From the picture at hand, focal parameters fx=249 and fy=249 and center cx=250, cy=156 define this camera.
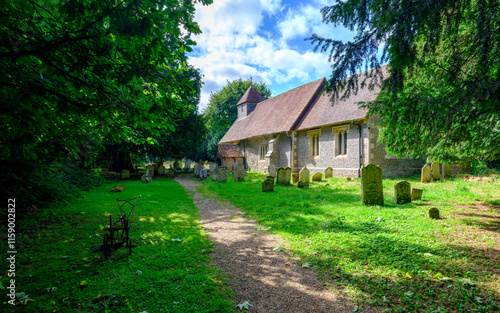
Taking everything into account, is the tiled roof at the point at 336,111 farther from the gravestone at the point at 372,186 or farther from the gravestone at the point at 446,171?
the gravestone at the point at 372,186

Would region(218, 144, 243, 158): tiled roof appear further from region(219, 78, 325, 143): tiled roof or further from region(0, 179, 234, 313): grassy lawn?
region(0, 179, 234, 313): grassy lawn

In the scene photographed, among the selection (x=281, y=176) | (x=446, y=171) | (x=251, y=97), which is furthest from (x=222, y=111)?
(x=446, y=171)

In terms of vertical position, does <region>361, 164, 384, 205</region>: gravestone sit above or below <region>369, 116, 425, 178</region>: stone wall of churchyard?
below

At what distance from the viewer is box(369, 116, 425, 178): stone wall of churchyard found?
15.6 metres

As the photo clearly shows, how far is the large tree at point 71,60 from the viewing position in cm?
279

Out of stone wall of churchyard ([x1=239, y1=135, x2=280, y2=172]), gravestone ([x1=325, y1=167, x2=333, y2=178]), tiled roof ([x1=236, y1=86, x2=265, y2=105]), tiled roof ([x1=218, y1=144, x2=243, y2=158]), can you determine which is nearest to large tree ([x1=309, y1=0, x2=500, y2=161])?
gravestone ([x1=325, y1=167, x2=333, y2=178])

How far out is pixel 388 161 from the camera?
1627cm

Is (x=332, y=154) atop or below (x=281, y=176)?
atop

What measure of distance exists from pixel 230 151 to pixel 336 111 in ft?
45.7

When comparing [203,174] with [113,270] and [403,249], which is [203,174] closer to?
[113,270]

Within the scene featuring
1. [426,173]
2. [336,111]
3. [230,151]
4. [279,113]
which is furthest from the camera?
[230,151]

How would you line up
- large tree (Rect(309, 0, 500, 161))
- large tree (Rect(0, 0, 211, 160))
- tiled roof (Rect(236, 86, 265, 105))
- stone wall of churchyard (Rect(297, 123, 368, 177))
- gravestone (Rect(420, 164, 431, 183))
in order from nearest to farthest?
large tree (Rect(0, 0, 211, 160)) → large tree (Rect(309, 0, 500, 161)) → gravestone (Rect(420, 164, 431, 183)) → stone wall of churchyard (Rect(297, 123, 368, 177)) → tiled roof (Rect(236, 86, 265, 105))

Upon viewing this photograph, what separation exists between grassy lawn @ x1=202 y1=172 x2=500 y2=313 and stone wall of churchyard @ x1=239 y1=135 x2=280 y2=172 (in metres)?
15.5

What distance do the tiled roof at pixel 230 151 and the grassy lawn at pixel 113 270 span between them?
21380mm
